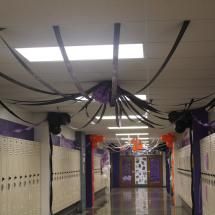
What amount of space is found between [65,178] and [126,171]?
19030 mm

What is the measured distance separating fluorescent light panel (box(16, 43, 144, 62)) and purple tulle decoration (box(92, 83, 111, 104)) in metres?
0.87

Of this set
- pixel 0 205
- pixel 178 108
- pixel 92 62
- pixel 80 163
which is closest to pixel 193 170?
pixel 178 108

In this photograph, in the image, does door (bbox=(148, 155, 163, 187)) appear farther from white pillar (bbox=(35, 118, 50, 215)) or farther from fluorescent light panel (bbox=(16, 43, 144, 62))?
fluorescent light panel (bbox=(16, 43, 144, 62))

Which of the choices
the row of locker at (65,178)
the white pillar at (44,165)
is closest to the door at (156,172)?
the row of locker at (65,178)

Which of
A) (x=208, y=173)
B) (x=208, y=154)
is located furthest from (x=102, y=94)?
(x=208, y=173)

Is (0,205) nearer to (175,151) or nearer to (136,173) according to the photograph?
(175,151)

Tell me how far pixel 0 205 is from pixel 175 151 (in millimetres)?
9829

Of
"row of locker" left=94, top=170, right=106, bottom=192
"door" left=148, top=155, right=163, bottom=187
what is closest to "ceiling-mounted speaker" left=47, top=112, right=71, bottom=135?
"row of locker" left=94, top=170, right=106, bottom=192

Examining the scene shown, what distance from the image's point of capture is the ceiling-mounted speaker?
30.6 ft

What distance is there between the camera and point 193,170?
30.0 ft

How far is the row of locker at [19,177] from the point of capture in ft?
23.6

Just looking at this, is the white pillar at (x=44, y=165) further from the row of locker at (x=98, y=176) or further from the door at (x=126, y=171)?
the door at (x=126, y=171)

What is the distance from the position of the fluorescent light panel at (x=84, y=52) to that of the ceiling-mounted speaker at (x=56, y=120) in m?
4.36

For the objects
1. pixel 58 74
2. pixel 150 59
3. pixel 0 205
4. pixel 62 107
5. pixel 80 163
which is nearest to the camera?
pixel 150 59
